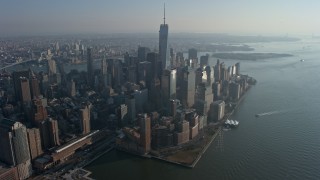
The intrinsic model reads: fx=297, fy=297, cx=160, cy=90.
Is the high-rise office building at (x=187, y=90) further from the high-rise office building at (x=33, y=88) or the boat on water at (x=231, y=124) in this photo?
the high-rise office building at (x=33, y=88)

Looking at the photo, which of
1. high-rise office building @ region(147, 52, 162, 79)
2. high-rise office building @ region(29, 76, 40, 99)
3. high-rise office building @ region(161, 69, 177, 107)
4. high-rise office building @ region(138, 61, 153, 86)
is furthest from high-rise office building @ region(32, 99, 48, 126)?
high-rise office building @ region(147, 52, 162, 79)

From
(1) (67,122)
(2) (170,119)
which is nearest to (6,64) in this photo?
(1) (67,122)

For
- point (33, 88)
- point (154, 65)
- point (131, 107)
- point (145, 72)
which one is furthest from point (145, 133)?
point (154, 65)

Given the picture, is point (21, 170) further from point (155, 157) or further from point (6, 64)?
point (6, 64)

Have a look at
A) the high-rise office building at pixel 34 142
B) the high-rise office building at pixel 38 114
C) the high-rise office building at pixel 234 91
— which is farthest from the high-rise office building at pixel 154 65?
the high-rise office building at pixel 34 142

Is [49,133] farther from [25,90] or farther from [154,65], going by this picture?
[154,65]

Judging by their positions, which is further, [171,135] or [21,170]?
[171,135]

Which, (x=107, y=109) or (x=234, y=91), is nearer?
(x=107, y=109)

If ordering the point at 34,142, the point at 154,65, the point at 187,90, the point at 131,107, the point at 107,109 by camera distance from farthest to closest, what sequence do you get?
the point at 154,65
the point at 187,90
the point at 107,109
the point at 131,107
the point at 34,142
